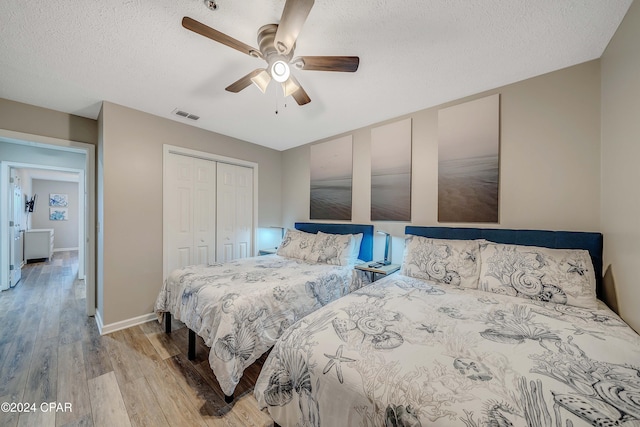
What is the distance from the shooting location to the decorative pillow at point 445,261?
1.89 meters

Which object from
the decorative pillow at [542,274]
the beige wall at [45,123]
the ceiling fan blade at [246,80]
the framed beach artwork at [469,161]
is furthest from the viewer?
the beige wall at [45,123]

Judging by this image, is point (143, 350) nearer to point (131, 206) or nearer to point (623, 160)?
point (131, 206)

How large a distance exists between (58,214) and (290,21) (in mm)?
9977

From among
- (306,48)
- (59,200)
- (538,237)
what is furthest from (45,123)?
(59,200)

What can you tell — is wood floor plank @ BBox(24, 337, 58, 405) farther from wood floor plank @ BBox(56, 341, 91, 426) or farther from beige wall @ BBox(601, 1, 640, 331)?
beige wall @ BBox(601, 1, 640, 331)

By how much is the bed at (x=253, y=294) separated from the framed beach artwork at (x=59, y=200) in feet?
26.3

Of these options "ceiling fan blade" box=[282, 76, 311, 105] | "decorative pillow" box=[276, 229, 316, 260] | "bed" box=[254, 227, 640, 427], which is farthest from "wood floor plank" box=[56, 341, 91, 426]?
"ceiling fan blade" box=[282, 76, 311, 105]

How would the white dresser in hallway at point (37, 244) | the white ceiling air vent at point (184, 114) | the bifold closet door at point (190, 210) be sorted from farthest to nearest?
the white dresser in hallway at point (37, 244) → the bifold closet door at point (190, 210) → the white ceiling air vent at point (184, 114)

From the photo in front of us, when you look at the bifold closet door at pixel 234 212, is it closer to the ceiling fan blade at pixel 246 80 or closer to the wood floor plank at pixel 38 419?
the ceiling fan blade at pixel 246 80

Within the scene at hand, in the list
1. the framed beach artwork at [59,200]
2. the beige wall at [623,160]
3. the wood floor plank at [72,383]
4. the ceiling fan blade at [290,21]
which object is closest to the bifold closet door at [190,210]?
the wood floor plank at [72,383]

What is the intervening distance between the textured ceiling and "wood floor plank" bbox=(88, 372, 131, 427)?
8.07 feet

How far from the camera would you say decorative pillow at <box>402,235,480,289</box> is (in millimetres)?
Result: 1888

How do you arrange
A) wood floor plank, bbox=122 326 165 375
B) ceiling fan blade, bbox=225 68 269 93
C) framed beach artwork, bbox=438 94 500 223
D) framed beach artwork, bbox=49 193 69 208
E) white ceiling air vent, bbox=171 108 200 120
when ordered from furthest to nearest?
framed beach artwork, bbox=49 193 69 208
white ceiling air vent, bbox=171 108 200 120
framed beach artwork, bbox=438 94 500 223
wood floor plank, bbox=122 326 165 375
ceiling fan blade, bbox=225 68 269 93

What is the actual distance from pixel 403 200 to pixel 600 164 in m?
1.54
